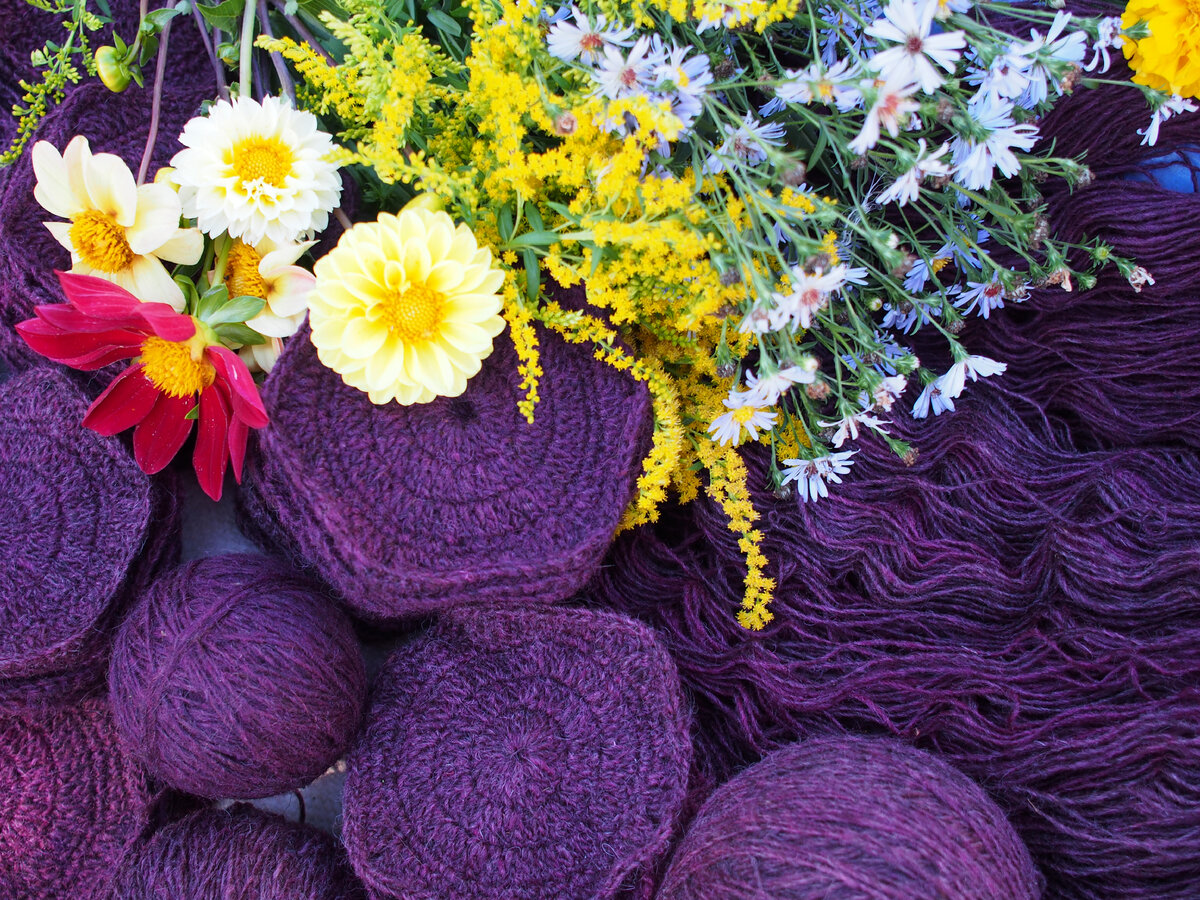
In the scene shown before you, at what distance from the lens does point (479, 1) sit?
62cm

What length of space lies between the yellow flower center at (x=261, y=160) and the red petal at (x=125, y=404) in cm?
18

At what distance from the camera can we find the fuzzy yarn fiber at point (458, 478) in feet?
2.30

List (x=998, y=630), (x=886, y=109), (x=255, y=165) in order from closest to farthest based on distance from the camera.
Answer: (x=886, y=109) < (x=255, y=165) < (x=998, y=630)

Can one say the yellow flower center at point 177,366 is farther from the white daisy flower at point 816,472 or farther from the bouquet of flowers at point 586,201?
the white daisy flower at point 816,472

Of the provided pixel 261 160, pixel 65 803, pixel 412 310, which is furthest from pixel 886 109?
pixel 65 803

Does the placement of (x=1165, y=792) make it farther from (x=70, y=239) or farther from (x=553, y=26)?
(x=70, y=239)

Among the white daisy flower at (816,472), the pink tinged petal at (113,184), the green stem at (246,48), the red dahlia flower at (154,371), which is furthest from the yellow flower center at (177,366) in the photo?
the white daisy flower at (816,472)

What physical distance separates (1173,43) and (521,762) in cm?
74

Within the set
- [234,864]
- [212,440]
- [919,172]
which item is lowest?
[234,864]

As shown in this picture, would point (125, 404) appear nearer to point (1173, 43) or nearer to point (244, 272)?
point (244, 272)

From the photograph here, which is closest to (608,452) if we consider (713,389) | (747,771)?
(713,389)

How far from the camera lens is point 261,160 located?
2.19 ft

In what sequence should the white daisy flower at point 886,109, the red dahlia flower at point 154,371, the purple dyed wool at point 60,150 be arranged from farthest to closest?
the purple dyed wool at point 60,150, the red dahlia flower at point 154,371, the white daisy flower at point 886,109

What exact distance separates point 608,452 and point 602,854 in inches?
13.2
